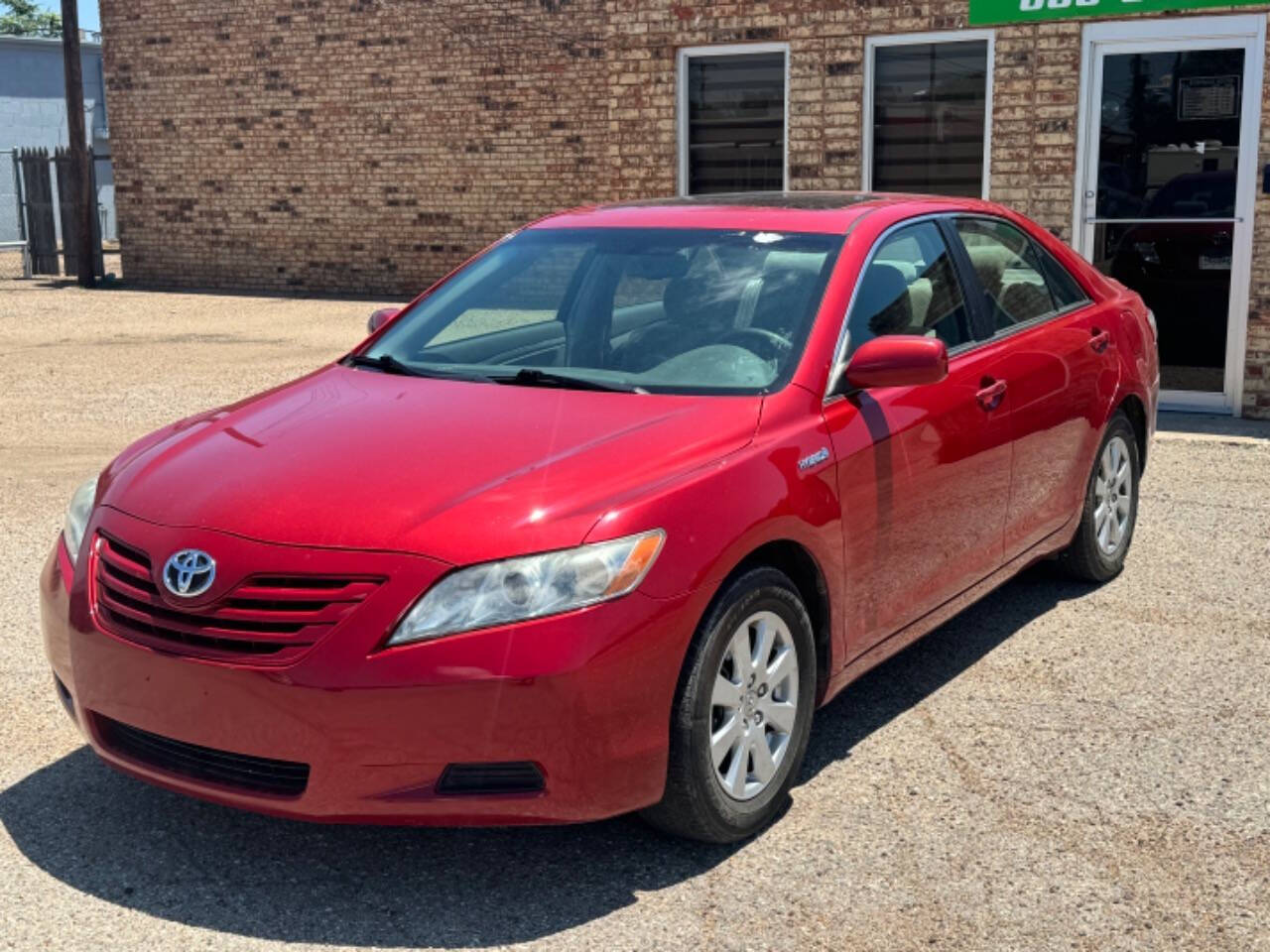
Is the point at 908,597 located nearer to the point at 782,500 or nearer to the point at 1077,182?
the point at 782,500

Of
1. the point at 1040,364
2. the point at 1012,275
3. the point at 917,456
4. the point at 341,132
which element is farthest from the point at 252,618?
the point at 341,132

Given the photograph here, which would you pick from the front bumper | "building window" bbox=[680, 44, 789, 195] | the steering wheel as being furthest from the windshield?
"building window" bbox=[680, 44, 789, 195]

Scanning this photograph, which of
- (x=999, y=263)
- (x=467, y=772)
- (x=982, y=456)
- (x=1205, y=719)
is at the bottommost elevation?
(x=1205, y=719)

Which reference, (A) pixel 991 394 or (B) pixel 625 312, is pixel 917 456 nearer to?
(A) pixel 991 394

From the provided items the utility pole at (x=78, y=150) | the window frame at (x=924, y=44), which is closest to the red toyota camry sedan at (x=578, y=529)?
the window frame at (x=924, y=44)

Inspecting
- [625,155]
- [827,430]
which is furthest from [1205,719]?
[625,155]

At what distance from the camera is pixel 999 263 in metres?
5.69

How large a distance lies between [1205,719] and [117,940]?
130 inches

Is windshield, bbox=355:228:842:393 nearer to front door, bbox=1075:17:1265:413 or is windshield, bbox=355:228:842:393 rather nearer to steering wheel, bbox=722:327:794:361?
steering wheel, bbox=722:327:794:361

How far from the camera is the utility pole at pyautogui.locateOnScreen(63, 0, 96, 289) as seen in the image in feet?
68.4

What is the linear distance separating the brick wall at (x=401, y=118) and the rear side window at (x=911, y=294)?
7333 millimetres

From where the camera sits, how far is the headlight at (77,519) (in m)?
4.14

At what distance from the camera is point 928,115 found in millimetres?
12391

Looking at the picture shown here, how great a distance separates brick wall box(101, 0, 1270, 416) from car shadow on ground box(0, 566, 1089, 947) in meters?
9.14
